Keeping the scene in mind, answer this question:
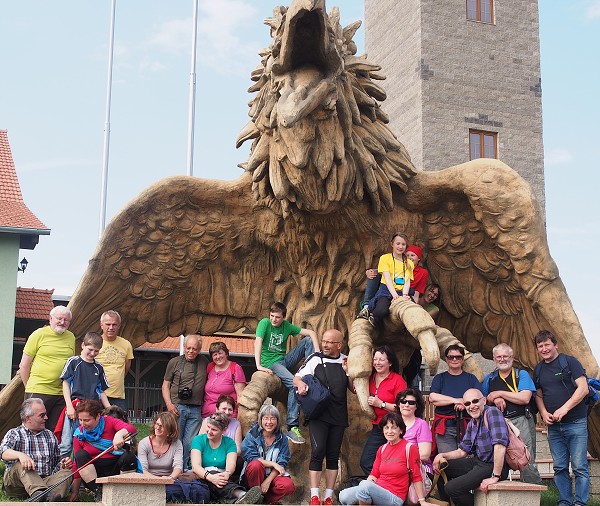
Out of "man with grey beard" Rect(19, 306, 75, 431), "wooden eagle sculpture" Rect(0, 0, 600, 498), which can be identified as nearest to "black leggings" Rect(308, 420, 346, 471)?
"wooden eagle sculpture" Rect(0, 0, 600, 498)

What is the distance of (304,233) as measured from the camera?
296 inches

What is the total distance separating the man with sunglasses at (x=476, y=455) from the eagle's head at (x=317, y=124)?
186cm

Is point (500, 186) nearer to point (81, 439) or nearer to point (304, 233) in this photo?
point (304, 233)

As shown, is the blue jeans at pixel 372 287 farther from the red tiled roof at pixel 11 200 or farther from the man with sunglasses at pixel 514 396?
the red tiled roof at pixel 11 200

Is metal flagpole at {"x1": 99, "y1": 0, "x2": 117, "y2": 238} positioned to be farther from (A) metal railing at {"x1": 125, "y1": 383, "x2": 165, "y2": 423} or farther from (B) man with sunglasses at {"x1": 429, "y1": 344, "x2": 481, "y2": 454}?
(B) man with sunglasses at {"x1": 429, "y1": 344, "x2": 481, "y2": 454}

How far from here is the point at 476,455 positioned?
19.7 feet

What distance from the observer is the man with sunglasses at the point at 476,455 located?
5.86 meters

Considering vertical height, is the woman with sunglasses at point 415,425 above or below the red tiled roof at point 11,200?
below

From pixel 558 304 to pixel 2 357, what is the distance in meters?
15.2

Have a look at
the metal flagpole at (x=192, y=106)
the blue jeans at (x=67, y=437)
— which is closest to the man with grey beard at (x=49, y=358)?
the blue jeans at (x=67, y=437)

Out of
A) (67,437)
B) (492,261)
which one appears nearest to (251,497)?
(67,437)

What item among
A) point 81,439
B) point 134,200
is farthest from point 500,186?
point 81,439

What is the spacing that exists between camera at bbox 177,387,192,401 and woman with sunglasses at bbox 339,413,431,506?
175 centimetres

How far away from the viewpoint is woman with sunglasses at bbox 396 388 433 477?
19.9 ft
